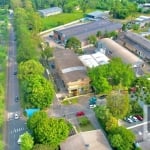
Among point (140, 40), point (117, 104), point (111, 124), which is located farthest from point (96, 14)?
point (111, 124)

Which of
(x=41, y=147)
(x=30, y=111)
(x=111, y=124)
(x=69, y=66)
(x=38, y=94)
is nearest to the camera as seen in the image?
(x=41, y=147)

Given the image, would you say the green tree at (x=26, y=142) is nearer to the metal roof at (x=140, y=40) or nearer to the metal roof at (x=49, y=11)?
the metal roof at (x=140, y=40)

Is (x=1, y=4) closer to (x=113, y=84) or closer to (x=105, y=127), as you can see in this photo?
(x=113, y=84)

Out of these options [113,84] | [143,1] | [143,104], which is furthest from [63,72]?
[143,1]

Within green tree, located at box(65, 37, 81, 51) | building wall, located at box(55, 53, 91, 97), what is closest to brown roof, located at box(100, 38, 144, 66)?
green tree, located at box(65, 37, 81, 51)

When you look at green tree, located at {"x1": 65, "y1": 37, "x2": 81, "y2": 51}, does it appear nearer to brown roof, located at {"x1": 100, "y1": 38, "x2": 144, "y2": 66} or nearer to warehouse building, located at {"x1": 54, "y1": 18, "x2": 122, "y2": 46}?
warehouse building, located at {"x1": 54, "y1": 18, "x2": 122, "y2": 46}

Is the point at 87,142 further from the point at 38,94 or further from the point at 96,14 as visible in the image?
the point at 96,14

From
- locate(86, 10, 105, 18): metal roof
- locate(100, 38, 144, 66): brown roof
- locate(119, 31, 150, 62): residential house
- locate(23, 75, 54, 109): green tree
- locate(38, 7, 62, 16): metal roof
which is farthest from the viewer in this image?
locate(38, 7, 62, 16): metal roof
